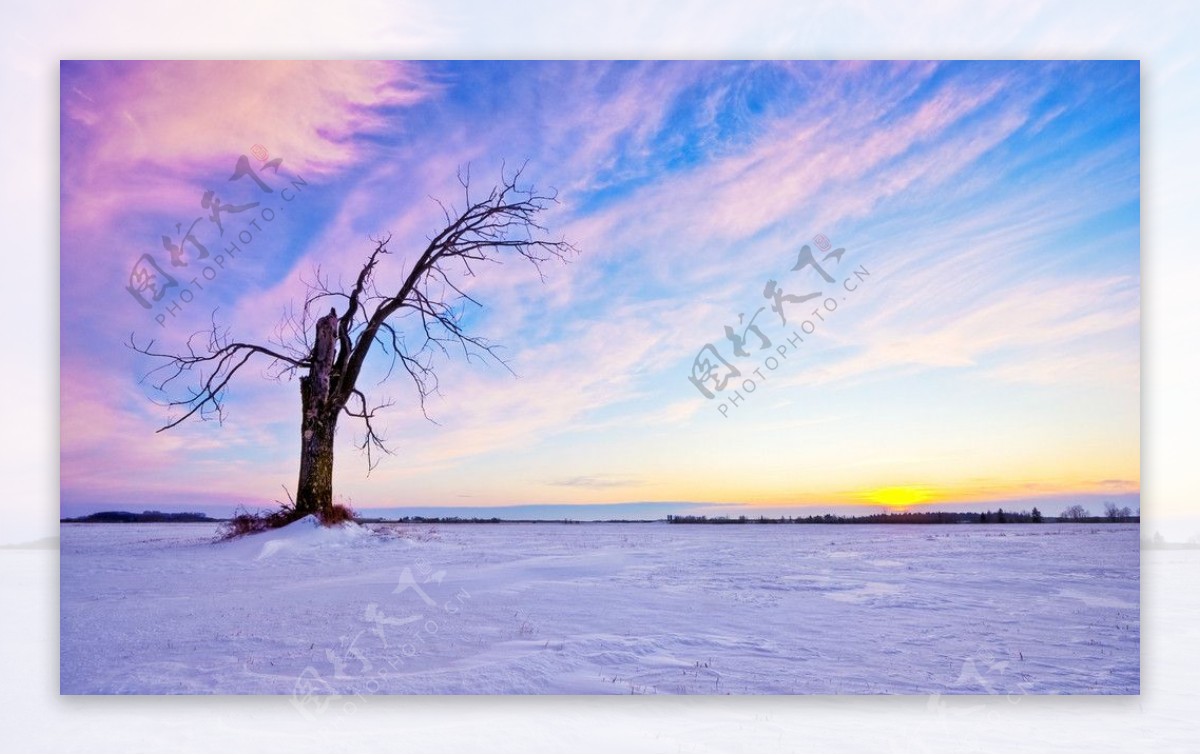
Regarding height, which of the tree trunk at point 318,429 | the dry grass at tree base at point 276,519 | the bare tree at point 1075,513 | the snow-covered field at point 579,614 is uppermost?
the tree trunk at point 318,429

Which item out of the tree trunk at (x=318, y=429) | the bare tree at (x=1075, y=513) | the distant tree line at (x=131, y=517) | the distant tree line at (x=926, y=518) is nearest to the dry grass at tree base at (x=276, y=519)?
the tree trunk at (x=318, y=429)

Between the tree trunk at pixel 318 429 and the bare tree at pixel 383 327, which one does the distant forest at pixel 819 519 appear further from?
the bare tree at pixel 383 327

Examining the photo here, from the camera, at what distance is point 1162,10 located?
5539 mm

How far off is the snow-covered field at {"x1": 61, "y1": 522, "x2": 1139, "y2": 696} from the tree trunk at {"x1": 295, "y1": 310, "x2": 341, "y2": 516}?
26cm

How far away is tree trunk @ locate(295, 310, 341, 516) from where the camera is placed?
571cm

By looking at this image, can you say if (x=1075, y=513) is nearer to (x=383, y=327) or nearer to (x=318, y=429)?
(x=383, y=327)

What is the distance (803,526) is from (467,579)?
7.86 ft

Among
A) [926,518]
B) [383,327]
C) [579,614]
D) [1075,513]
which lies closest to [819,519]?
[926,518]

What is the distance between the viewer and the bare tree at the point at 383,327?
18.5 feet

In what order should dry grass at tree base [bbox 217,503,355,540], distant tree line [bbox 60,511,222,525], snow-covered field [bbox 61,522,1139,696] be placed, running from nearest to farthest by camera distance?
1. snow-covered field [bbox 61,522,1139,696]
2. distant tree line [bbox 60,511,222,525]
3. dry grass at tree base [bbox 217,503,355,540]

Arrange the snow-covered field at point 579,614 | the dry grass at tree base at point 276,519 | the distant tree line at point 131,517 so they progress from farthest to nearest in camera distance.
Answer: the dry grass at tree base at point 276,519 → the distant tree line at point 131,517 → the snow-covered field at point 579,614

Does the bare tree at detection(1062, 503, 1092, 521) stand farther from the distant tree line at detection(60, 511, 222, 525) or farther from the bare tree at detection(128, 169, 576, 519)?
the distant tree line at detection(60, 511, 222, 525)

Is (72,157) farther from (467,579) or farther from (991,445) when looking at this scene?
(991,445)

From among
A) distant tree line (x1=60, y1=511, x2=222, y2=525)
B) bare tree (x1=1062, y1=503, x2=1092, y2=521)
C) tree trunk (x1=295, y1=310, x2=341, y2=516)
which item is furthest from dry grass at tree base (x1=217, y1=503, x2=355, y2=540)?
bare tree (x1=1062, y1=503, x2=1092, y2=521)
